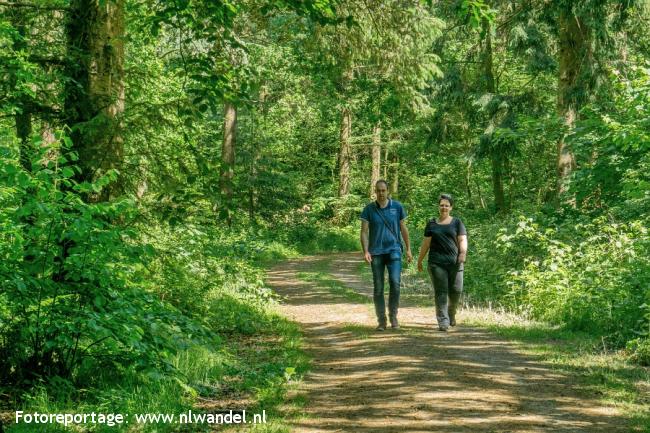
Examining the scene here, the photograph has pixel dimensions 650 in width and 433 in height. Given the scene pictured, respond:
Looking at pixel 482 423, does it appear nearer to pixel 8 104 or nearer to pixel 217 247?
pixel 8 104

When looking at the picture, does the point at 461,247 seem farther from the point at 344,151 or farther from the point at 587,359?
the point at 344,151

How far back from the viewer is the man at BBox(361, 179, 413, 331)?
10367 mm

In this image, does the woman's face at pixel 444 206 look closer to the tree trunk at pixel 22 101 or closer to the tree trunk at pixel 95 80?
the tree trunk at pixel 95 80

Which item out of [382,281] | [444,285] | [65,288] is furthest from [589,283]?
[65,288]

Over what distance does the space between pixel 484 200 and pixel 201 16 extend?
1208 inches

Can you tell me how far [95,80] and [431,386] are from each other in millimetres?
4890

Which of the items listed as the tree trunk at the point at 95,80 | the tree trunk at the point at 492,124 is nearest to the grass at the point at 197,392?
the tree trunk at the point at 95,80

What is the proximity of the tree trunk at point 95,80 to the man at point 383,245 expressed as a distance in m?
4.02

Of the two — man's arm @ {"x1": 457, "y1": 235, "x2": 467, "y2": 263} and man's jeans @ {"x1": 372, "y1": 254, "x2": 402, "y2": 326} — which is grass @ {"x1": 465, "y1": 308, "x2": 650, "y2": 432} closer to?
man's arm @ {"x1": 457, "y1": 235, "x2": 467, "y2": 263}

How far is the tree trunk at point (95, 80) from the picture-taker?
753 cm

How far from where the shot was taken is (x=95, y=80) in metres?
7.75

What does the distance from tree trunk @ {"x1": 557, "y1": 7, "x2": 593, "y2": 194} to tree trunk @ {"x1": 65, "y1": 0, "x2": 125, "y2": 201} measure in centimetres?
1225

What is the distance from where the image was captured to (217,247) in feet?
41.7

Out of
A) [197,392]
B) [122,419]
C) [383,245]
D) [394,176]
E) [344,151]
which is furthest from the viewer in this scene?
[394,176]
